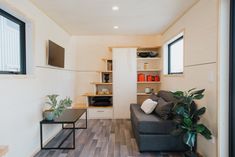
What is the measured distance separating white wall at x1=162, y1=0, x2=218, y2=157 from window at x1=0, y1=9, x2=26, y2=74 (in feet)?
9.35

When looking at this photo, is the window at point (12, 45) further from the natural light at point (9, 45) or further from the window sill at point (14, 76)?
the window sill at point (14, 76)

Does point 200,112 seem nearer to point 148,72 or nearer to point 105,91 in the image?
point 148,72

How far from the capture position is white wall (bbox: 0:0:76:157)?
2.35 m

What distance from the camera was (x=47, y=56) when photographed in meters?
3.61

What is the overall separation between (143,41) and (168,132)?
11.7 ft

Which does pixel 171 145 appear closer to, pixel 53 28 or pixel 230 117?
pixel 230 117

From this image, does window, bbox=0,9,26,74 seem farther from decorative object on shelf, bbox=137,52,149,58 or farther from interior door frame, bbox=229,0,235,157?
decorative object on shelf, bbox=137,52,149,58

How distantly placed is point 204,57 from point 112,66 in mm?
3114

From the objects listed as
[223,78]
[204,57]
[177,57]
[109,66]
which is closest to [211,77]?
[223,78]

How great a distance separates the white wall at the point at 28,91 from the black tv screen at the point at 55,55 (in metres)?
0.13

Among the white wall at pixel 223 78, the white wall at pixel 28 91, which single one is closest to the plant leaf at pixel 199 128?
the white wall at pixel 223 78

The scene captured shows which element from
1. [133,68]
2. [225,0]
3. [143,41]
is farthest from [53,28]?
[225,0]

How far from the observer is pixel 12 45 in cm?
274

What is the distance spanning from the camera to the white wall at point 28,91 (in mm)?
2350
